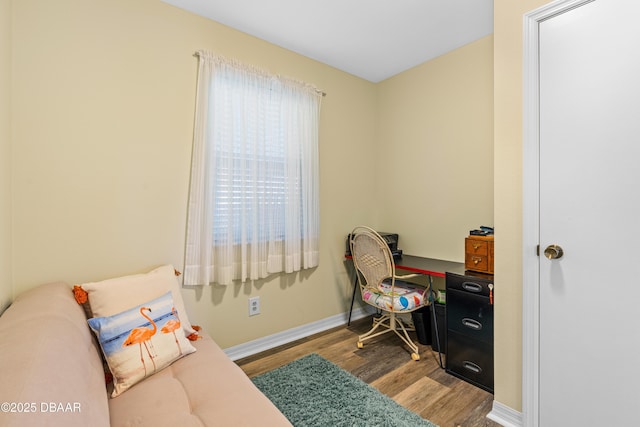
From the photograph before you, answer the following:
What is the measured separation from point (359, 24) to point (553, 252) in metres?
1.98

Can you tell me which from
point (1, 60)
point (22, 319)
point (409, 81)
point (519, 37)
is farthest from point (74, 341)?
point (409, 81)

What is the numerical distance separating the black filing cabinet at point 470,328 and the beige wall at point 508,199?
26cm

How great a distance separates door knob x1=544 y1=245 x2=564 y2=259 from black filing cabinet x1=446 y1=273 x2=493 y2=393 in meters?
0.49

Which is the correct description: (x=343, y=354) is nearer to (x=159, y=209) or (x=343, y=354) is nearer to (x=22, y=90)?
(x=159, y=209)

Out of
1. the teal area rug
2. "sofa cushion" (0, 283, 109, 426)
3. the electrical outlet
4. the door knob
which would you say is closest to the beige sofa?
"sofa cushion" (0, 283, 109, 426)

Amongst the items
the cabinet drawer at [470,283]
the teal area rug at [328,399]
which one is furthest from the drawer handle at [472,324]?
the teal area rug at [328,399]

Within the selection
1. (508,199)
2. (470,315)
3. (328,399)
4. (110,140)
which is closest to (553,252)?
(508,199)

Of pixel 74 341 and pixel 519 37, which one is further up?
pixel 519 37

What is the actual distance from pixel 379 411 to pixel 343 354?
2.31ft

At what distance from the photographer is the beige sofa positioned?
2.25 feet

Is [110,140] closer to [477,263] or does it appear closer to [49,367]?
[49,367]

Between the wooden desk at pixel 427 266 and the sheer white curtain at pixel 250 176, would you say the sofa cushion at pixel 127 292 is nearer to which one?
the sheer white curtain at pixel 250 176

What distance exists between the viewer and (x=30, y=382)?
698mm

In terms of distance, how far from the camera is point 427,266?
96.7 inches
